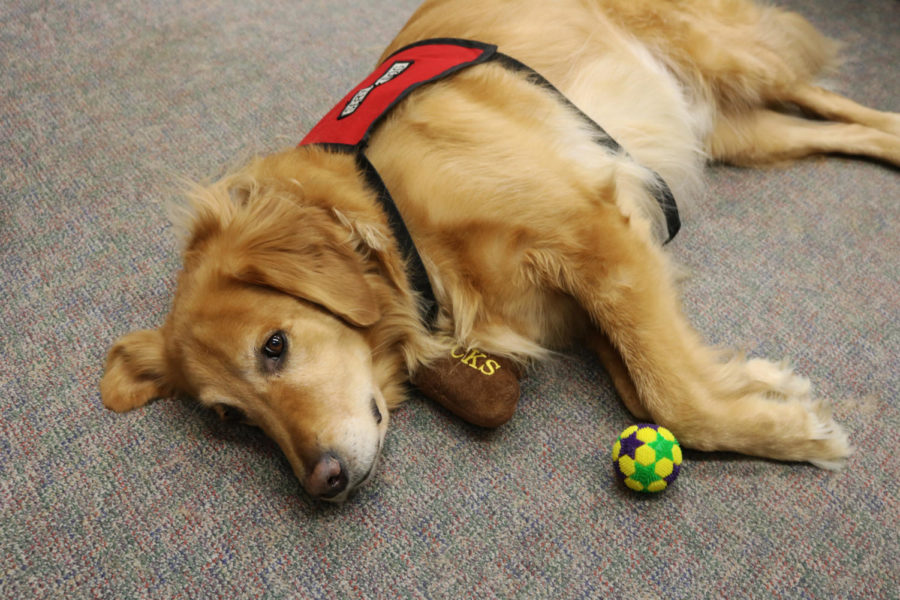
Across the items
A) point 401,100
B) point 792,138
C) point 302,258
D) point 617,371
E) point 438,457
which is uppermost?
point 401,100

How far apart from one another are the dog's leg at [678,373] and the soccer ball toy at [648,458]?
0.09 meters

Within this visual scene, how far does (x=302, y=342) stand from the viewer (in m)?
1.59

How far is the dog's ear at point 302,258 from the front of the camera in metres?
1.59

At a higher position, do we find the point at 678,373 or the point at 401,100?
the point at 401,100

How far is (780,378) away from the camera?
1.75 meters

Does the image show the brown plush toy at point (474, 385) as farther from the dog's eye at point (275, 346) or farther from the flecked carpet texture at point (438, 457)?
the dog's eye at point (275, 346)

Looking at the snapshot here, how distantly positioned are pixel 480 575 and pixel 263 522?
0.55 m

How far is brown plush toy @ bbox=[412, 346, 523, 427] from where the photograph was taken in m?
1.68

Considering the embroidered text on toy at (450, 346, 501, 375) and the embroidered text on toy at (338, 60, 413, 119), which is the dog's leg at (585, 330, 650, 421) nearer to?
the embroidered text on toy at (450, 346, 501, 375)

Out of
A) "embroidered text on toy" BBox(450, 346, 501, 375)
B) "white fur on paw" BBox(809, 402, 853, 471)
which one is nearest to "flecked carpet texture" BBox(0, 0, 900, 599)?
"white fur on paw" BBox(809, 402, 853, 471)

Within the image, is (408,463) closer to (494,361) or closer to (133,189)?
(494,361)

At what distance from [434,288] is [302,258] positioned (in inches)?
13.7

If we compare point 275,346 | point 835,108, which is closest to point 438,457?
point 275,346

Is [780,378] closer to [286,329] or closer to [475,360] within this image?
[475,360]
